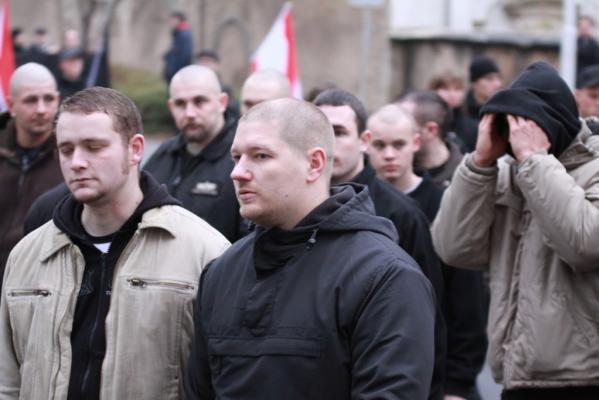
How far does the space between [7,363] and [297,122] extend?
143 cm

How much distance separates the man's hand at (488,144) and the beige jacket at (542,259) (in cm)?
4

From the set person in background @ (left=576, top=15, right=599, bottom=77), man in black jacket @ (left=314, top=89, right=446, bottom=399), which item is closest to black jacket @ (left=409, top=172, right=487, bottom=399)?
man in black jacket @ (left=314, top=89, right=446, bottom=399)

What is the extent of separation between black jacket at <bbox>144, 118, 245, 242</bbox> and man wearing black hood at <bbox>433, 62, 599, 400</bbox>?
166cm

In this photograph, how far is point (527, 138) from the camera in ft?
16.4

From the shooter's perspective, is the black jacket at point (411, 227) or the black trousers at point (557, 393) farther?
the black jacket at point (411, 227)

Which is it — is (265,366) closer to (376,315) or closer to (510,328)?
(376,315)

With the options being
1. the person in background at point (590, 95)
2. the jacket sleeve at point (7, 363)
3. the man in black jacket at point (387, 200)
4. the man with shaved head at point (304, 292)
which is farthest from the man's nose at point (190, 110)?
the man with shaved head at point (304, 292)

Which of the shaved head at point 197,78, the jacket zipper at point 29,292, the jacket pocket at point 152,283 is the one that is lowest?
the jacket zipper at point 29,292

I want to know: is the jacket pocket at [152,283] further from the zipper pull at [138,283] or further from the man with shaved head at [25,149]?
the man with shaved head at [25,149]

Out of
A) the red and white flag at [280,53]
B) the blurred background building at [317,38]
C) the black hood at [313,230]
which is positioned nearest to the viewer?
the black hood at [313,230]

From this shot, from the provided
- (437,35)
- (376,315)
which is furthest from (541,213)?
(437,35)

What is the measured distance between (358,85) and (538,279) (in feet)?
60.7

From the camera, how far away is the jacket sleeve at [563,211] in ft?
15.6

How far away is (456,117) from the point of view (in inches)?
439
